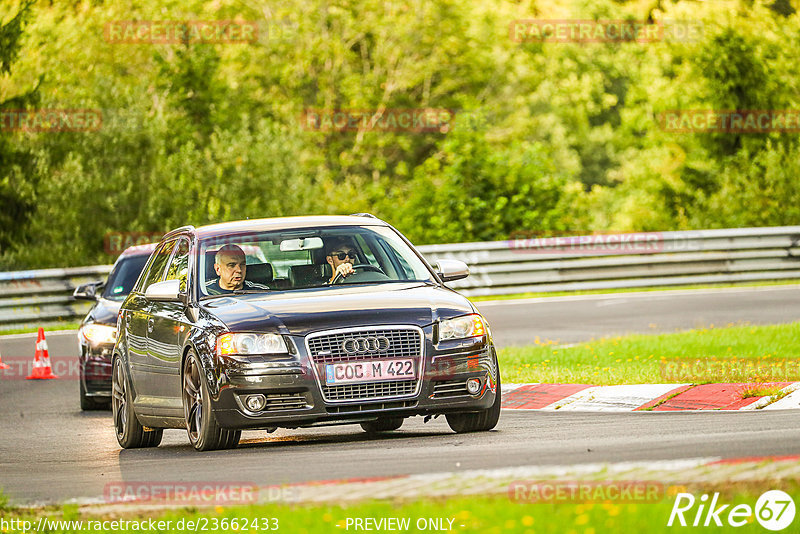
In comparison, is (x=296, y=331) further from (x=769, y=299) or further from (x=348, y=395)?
(x=769, y=299)

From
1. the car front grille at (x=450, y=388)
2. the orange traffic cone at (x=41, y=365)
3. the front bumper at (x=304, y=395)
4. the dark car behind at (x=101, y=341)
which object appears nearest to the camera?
the front bumper at (x=304, y=395)

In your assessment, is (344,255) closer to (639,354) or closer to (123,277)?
(639,354)

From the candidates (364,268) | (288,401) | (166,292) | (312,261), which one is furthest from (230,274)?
(288,401)

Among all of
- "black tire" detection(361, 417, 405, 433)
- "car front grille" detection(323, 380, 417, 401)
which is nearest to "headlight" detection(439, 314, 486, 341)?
"car front grille" detection(323, 380, 417, 401)

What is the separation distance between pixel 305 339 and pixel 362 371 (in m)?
0.42

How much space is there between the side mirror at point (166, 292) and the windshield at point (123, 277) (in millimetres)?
4816

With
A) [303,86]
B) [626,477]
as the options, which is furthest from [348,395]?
[303,86]

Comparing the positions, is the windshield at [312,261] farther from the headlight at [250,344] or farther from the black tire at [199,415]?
the headlight at [250,344]

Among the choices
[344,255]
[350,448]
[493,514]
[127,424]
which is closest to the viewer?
[493,514]

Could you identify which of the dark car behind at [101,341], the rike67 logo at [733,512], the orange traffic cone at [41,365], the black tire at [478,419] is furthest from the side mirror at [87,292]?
the rike67 logo at [733,512]

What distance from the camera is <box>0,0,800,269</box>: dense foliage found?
32.8 m

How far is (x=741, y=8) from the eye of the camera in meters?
42.5

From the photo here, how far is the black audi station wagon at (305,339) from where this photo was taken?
966cm

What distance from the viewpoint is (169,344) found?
10.8 m
